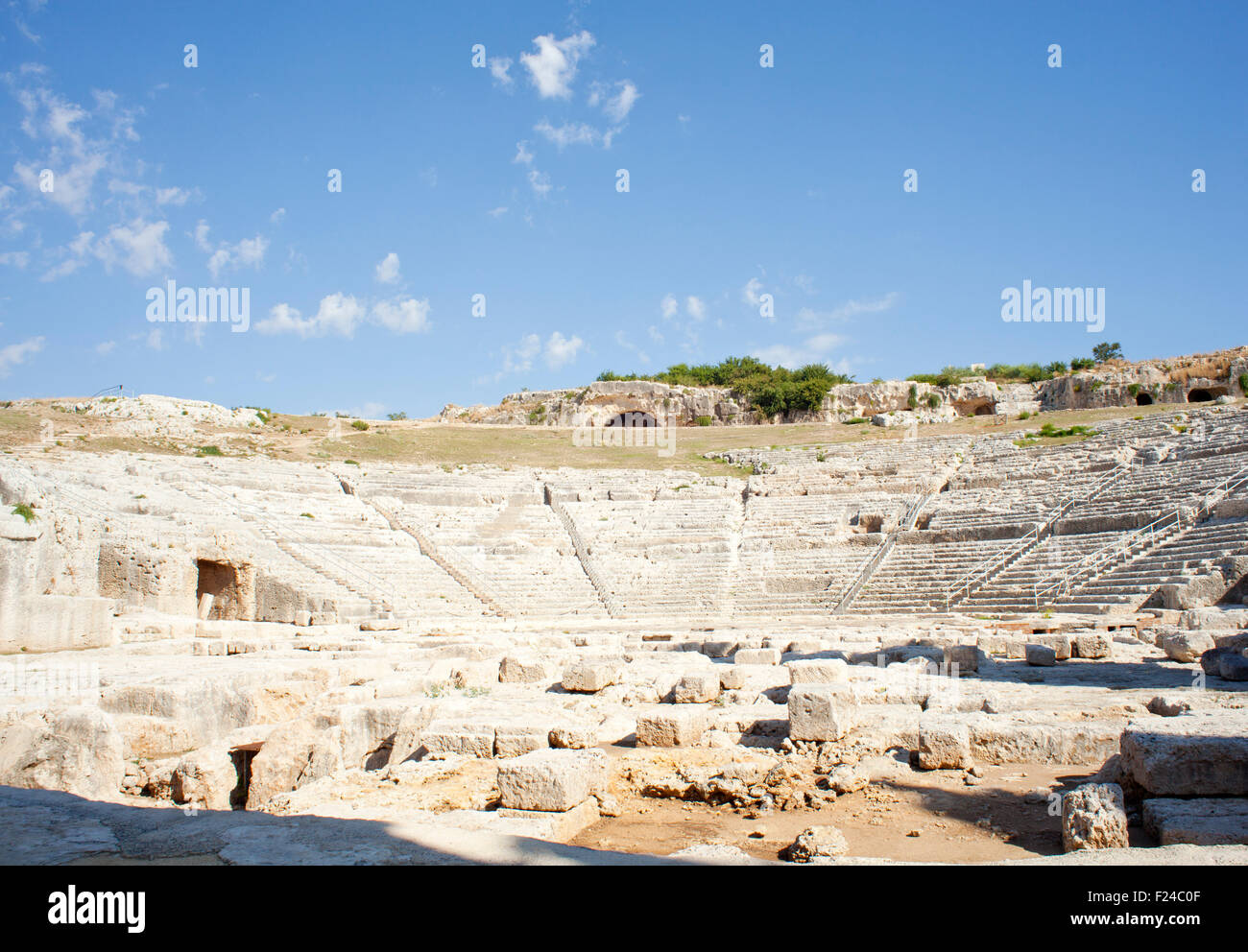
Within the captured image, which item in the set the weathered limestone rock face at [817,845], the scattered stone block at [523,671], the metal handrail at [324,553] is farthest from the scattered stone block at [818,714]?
the metal handrail at [324,553]

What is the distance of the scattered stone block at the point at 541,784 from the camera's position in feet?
16.2

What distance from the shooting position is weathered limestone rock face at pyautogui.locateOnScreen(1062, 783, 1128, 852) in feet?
13.5

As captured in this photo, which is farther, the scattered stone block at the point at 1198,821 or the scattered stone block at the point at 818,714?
the scattered stone block at the point at 818,714

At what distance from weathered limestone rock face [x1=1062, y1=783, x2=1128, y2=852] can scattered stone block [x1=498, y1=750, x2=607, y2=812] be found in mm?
2765

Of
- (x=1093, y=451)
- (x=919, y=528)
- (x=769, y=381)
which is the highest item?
(x=769, y=381)

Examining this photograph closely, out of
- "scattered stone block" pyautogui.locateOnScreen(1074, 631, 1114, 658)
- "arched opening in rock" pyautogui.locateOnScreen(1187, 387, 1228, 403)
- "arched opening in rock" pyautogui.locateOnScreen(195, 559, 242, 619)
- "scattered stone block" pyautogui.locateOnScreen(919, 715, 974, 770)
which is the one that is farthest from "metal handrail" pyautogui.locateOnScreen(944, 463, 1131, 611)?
"arched opening in rock" pyautogui.locateOnScreen(1187, 387, 1228, 403)

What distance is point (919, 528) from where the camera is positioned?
78.8 feet

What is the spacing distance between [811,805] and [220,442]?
3266 centimetres

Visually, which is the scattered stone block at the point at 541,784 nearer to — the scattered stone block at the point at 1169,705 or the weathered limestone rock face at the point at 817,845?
the weathered limestone rock face at the point at 817,845

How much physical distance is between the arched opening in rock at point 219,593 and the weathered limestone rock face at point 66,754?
1276cm

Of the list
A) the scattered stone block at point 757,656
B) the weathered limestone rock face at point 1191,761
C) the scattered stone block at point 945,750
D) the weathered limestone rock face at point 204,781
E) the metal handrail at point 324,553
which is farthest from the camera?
the metal handrail at point 324,553
